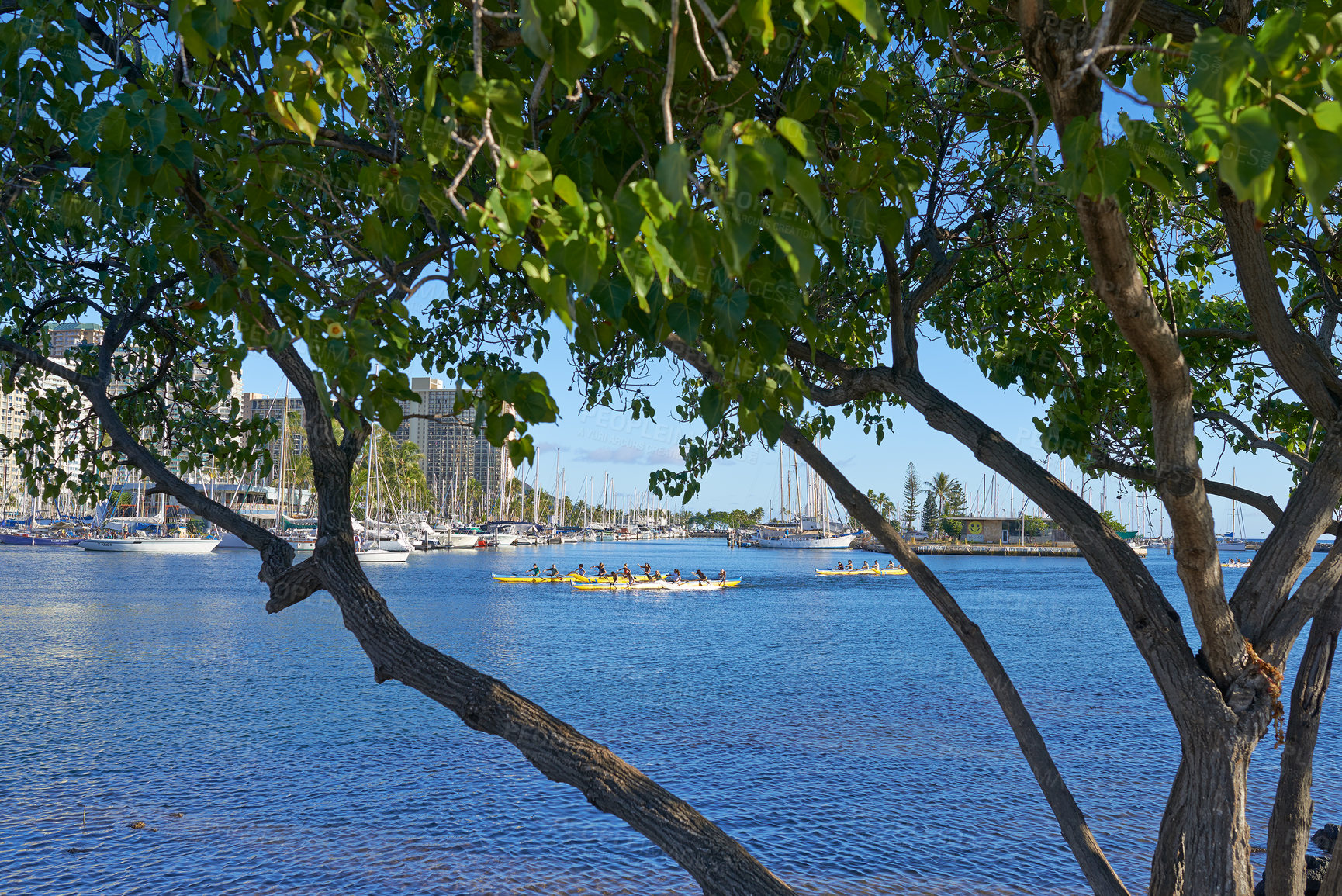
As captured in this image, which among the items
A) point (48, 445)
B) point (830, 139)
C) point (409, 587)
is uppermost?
point (830, 139)

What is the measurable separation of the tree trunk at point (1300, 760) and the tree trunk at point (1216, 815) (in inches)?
77.5

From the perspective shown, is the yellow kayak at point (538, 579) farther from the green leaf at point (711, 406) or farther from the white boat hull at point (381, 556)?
the green leaf at point (711, 406)

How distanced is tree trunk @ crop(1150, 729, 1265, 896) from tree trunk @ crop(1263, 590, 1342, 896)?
1.97 metres

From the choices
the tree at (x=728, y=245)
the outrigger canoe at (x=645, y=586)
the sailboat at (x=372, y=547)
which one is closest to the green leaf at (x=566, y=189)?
the tree at (x=728, y=245)

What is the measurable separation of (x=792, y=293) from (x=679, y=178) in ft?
2.71

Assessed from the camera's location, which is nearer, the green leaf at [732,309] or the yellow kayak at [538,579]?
the green leaf at [732,309]

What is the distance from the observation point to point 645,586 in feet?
188

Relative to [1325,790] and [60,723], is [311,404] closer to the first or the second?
[1325,790]

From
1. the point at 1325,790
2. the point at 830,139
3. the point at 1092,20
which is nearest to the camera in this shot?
the point at 1092,20

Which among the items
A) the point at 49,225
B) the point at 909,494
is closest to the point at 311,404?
the point at 49,225

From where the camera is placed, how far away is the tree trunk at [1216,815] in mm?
4074

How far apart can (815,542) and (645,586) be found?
315 ft

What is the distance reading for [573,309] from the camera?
2045 millimetres

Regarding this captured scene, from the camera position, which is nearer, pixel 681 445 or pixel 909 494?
pixel 681 445
